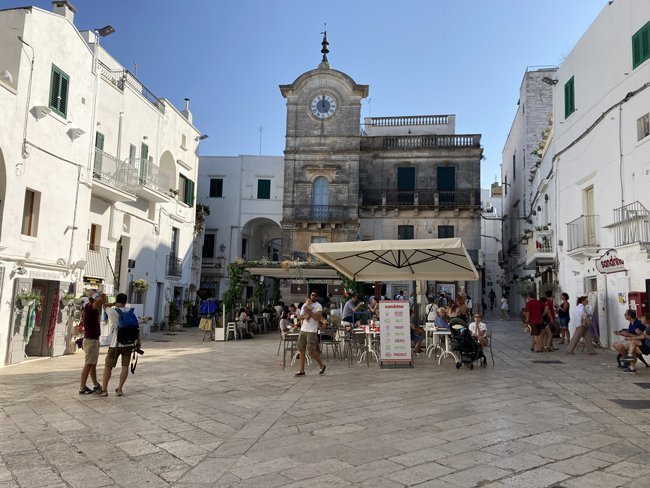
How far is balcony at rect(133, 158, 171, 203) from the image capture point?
18.4 meters

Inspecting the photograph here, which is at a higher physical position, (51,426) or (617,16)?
(617,16)

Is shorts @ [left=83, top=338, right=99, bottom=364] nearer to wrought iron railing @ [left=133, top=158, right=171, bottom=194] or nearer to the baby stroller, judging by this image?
the baby stroller

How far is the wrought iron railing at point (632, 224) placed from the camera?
11.3 meters

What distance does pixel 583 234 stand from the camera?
568 inches

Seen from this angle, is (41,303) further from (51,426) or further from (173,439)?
(173,439)

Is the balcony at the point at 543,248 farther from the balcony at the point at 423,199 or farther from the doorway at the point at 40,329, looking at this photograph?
the doorway at the point at 40,329

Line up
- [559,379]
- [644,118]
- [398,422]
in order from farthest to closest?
[644,118], [559,379], [398,422]

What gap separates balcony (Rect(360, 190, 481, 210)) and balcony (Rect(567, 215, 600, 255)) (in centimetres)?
1395

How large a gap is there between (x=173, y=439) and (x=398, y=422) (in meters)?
2.35

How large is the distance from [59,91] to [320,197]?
17799mm

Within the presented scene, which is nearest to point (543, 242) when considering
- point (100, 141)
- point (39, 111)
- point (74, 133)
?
point (100, 141)

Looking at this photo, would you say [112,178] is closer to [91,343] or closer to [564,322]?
[91,343]

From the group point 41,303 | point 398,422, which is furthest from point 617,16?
point 41,303

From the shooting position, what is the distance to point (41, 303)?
12.5 metres
